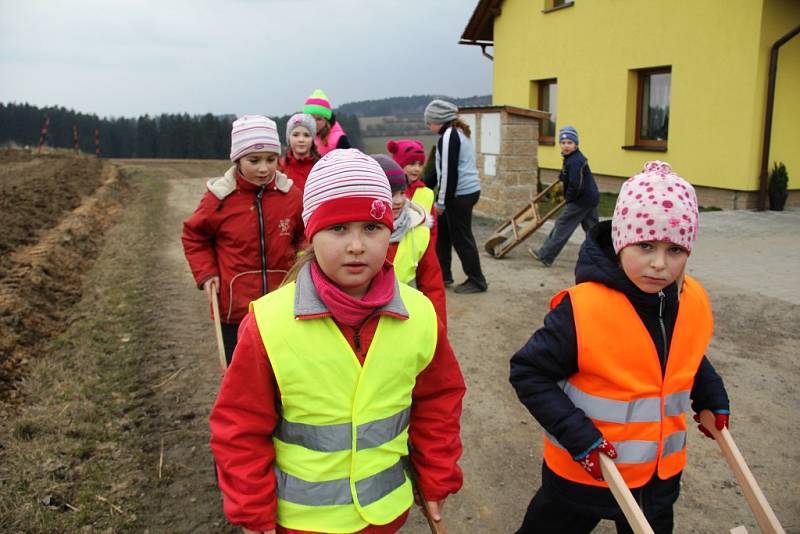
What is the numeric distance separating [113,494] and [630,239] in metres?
2.66

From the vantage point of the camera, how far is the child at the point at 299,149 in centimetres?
482

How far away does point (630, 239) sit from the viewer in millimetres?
2094

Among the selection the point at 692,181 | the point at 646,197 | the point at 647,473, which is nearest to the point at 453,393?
the point at 647,473

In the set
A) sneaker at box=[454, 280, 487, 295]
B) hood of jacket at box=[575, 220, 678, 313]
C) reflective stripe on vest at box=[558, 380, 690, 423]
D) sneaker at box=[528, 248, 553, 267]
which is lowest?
sneaker at box=[454, 280, 487, 295]

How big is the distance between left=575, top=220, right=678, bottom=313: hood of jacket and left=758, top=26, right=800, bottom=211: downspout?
1027cm

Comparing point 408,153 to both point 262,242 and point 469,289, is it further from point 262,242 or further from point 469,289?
point 469,289

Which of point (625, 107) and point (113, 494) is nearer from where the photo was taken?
point (113, 494)

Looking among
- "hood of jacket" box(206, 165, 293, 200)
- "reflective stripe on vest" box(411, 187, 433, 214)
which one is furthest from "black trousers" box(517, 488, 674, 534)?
"reflective stripe on vest" box(411, 187, 433, 214)

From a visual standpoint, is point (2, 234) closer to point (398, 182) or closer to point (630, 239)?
point (398, 182)

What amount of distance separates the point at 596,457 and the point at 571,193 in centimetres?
628

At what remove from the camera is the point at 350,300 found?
183 cm

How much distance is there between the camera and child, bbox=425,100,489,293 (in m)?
6.55

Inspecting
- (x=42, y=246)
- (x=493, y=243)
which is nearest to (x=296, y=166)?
(x=493, y=243)

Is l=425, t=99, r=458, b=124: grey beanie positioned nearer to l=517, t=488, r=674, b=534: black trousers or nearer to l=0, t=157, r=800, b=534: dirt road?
l=0, t=157, r=800, b=534: dirt road
